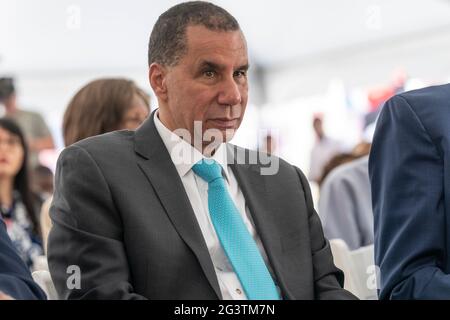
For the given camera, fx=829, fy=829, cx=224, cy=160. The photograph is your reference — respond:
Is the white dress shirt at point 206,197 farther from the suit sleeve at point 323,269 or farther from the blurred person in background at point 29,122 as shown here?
the blurred person in background at point 29,122

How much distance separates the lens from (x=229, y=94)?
185 cm

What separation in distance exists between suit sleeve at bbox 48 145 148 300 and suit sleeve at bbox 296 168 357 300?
0.45 m

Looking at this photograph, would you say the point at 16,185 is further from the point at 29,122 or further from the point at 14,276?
the point at 14,276

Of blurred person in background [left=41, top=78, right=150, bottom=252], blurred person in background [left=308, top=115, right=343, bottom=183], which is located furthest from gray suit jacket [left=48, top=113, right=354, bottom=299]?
blurred person in background [left=308, top=115, right=343, bottom=183]

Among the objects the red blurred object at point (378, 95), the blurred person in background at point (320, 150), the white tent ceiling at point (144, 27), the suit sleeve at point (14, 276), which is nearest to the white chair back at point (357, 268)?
the suit sleeve at point (14, 276)

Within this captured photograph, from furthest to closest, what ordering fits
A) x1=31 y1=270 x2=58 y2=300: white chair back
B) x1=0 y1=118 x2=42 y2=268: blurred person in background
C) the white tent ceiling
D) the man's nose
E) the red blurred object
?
the red blurred object < the white tent ceiling < x1=0 y1=118 x2=42 y2=268: blurred person in background < x1=31 y1=270 x2=58 y2=300: white chair back < the man's nose

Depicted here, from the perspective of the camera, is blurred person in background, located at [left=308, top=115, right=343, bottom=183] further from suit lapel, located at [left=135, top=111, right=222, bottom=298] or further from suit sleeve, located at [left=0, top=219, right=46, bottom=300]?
suit sleeve, located at [left=0, top=219, right=46, bottom=300]

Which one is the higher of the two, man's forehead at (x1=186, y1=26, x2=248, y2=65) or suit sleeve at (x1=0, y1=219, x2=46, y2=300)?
man's forehead at (x1=186, y1=26, x2=248, y2=65)

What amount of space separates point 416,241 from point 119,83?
1473mm

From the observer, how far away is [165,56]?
6.37 ft

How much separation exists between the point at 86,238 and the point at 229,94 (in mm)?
450

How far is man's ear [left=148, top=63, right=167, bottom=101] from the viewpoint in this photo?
1.96 metres

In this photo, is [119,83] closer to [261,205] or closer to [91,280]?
[261,205]
